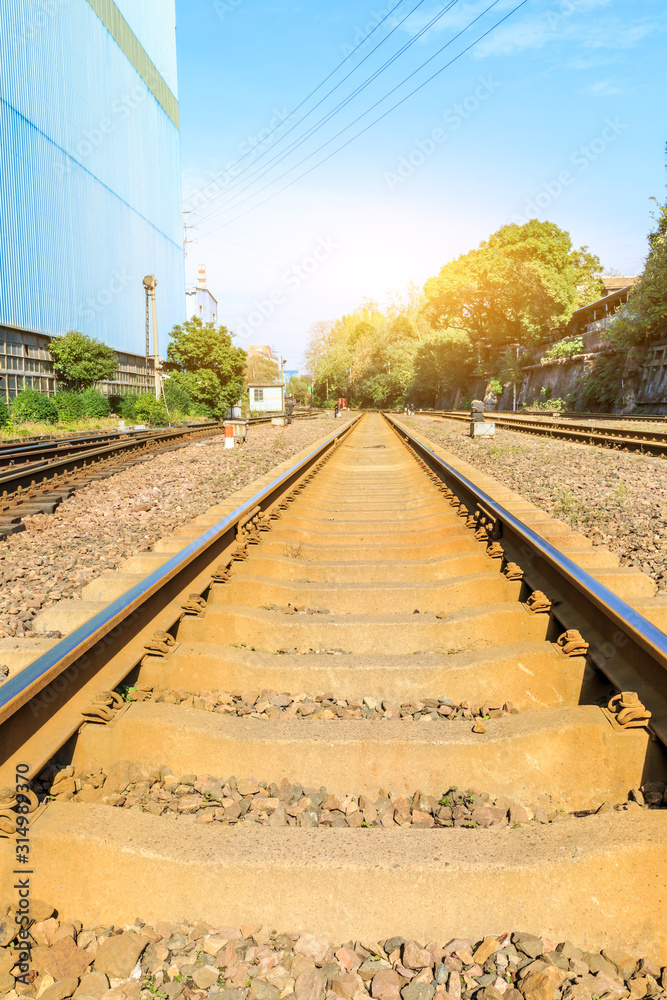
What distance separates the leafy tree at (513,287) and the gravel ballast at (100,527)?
1688 inches

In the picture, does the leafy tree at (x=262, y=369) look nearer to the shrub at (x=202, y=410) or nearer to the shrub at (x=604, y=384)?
the shrub at (x=202, y=410)

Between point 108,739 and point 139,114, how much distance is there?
166ft

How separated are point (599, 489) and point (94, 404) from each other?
25.4m

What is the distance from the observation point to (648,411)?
3008cm

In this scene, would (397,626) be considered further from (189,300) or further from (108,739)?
(189,300)

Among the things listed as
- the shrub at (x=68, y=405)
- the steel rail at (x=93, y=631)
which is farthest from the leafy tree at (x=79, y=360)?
the steel rail at (x=93, y=631)

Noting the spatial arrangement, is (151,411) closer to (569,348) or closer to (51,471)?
(51,471)

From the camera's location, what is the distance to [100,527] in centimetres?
604

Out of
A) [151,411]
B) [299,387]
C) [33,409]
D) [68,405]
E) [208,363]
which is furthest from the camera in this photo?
[299,387]

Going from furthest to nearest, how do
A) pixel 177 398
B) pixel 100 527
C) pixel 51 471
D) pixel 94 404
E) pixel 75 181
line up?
pixel 177 398 < pixel 75 181 < pixel 94 404 < pixel 51 471 < pixel 100 527

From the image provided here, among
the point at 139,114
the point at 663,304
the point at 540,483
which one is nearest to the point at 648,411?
the point at 663,304

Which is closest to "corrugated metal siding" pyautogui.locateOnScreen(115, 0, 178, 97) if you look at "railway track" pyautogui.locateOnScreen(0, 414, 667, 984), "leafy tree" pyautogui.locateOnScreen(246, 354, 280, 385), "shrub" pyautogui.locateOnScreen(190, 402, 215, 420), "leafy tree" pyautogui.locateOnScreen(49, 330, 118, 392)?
"shrub" pyautogui.locateOnScreen(190, 402, 215, 420)

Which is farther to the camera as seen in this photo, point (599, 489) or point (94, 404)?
point (94, 404)

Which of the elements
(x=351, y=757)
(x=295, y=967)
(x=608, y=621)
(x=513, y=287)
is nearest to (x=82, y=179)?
(x=513, y=287)
